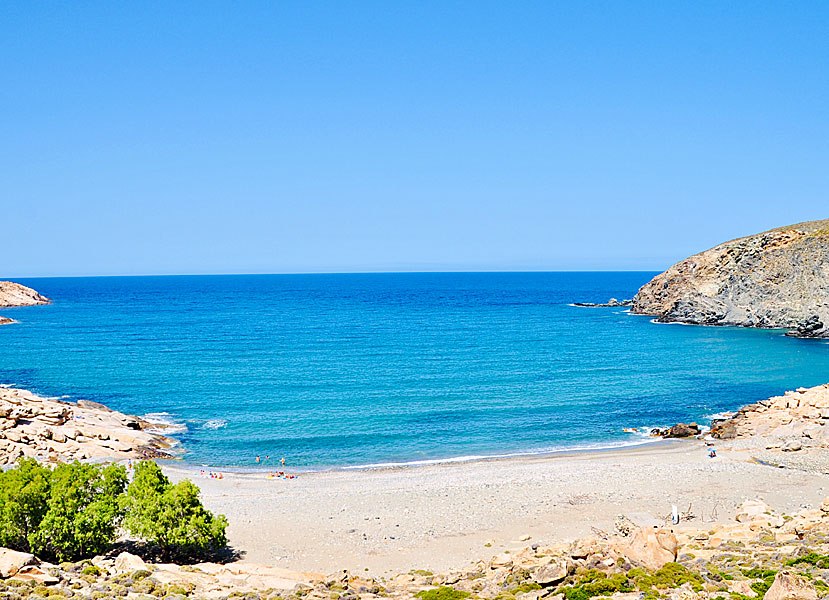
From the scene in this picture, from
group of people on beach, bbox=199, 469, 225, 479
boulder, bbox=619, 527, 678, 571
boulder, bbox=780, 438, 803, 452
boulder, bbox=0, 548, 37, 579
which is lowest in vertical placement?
group of people on beach, bbox=199, 469, 225, 479

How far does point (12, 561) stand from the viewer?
21891mm

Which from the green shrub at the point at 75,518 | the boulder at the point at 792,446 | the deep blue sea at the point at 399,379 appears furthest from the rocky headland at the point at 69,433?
the boulder at the point at 792,446

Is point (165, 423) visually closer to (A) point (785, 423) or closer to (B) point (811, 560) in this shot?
(B) point (811, 560)

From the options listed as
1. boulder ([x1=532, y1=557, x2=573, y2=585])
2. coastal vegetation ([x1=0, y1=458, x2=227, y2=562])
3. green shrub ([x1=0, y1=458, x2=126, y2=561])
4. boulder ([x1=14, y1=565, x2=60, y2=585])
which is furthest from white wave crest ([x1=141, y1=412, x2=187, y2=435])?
boulder ([x1=532, y1=557, x2=573, y2=585])

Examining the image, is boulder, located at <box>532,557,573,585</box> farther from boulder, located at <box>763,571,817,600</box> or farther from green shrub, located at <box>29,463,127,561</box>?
green shrub, located at <box>29,463,127,561</box>

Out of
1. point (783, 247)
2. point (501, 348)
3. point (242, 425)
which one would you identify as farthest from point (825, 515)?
point (783, 247)

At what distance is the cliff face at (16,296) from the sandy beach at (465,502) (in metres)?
159

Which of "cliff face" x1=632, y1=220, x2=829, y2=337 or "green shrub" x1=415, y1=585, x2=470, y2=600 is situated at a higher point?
"cliff face" x1=632, y1=220, x2=829, y2=337

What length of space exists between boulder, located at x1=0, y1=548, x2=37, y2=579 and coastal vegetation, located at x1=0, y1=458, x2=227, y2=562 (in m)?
1.60

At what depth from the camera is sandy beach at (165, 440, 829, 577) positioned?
94.3 feet

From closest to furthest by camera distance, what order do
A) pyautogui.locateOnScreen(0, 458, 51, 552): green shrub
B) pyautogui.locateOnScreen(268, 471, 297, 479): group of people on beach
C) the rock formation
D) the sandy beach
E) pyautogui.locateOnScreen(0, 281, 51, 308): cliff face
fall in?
pyautogui.locateOnScreen(0, 458, 51, 552): green shrub → the sandy beach → pyautogui.locateOnScreen(268, 471, 297, 479): group of people on beach → the rock formation → pyautogui.locateOnScreen(0, 281, 51, 308): cliff face

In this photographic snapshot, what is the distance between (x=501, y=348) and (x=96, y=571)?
2971 inches

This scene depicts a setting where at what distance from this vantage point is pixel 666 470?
40.4m

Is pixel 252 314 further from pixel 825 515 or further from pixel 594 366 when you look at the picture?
pixel 825 515
